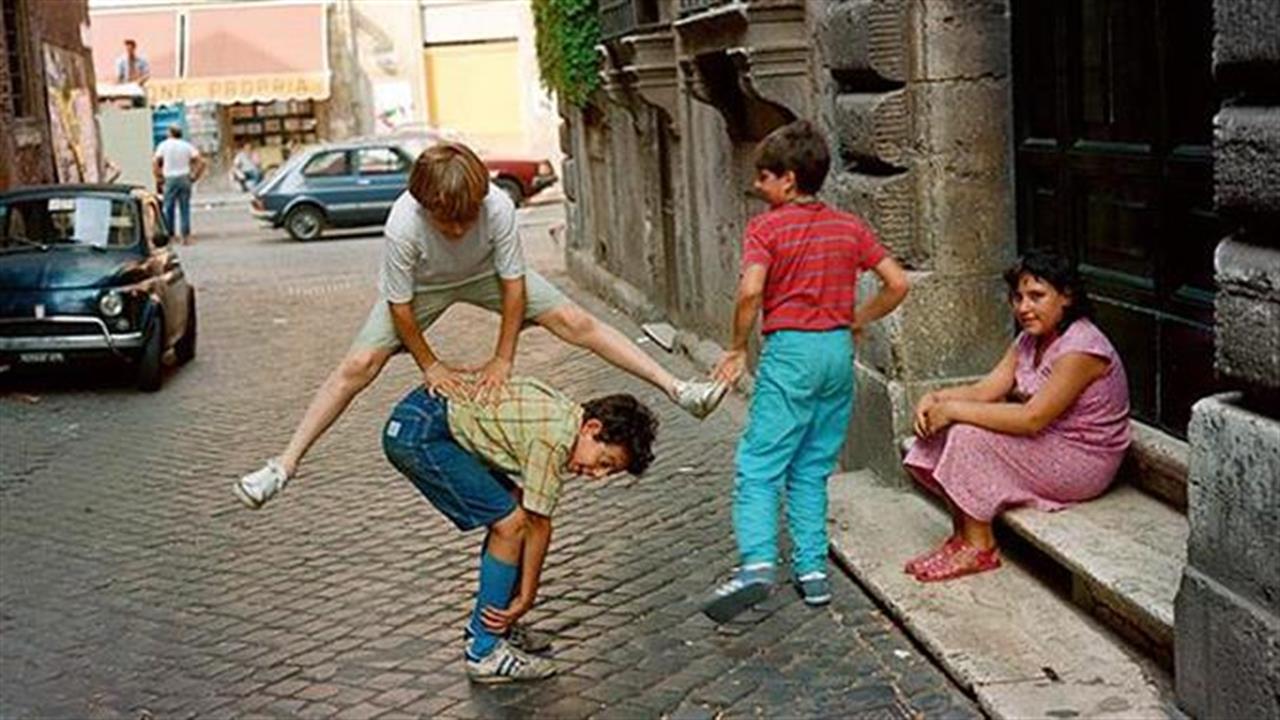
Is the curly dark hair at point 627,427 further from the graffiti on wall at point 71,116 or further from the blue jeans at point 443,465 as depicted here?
the graffiti on wall at point 71,116

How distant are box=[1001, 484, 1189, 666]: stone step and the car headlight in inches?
354

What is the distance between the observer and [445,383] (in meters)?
5.74

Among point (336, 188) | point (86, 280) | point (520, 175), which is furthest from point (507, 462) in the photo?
point (520, 175)

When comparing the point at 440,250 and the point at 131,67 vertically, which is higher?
the point at 131,67

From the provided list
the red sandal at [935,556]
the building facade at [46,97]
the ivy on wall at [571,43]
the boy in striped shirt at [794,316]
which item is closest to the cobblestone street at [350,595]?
the red sandal at [935,556]

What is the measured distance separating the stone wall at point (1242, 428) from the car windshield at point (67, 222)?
441 inches

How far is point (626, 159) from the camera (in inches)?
634

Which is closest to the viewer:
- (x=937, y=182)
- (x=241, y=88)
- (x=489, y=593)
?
(x=489, y=593)

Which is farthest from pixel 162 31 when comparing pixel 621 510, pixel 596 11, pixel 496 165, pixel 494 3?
pixel 621 510

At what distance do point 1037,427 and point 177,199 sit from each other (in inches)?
993

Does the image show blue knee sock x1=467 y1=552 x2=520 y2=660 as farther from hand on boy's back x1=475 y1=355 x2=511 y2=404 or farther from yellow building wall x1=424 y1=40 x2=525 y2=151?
yellow building wall x1=424 y1=40 x2=525 y2=151

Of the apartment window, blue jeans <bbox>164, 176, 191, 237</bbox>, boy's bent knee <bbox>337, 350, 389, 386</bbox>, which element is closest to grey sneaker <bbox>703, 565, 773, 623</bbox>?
boy's bent knee <bbox>337, 350, 389, 386</bbox>

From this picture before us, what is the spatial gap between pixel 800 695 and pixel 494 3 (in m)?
38.5

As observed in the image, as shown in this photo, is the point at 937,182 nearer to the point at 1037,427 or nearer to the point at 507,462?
the point at 1037,427
